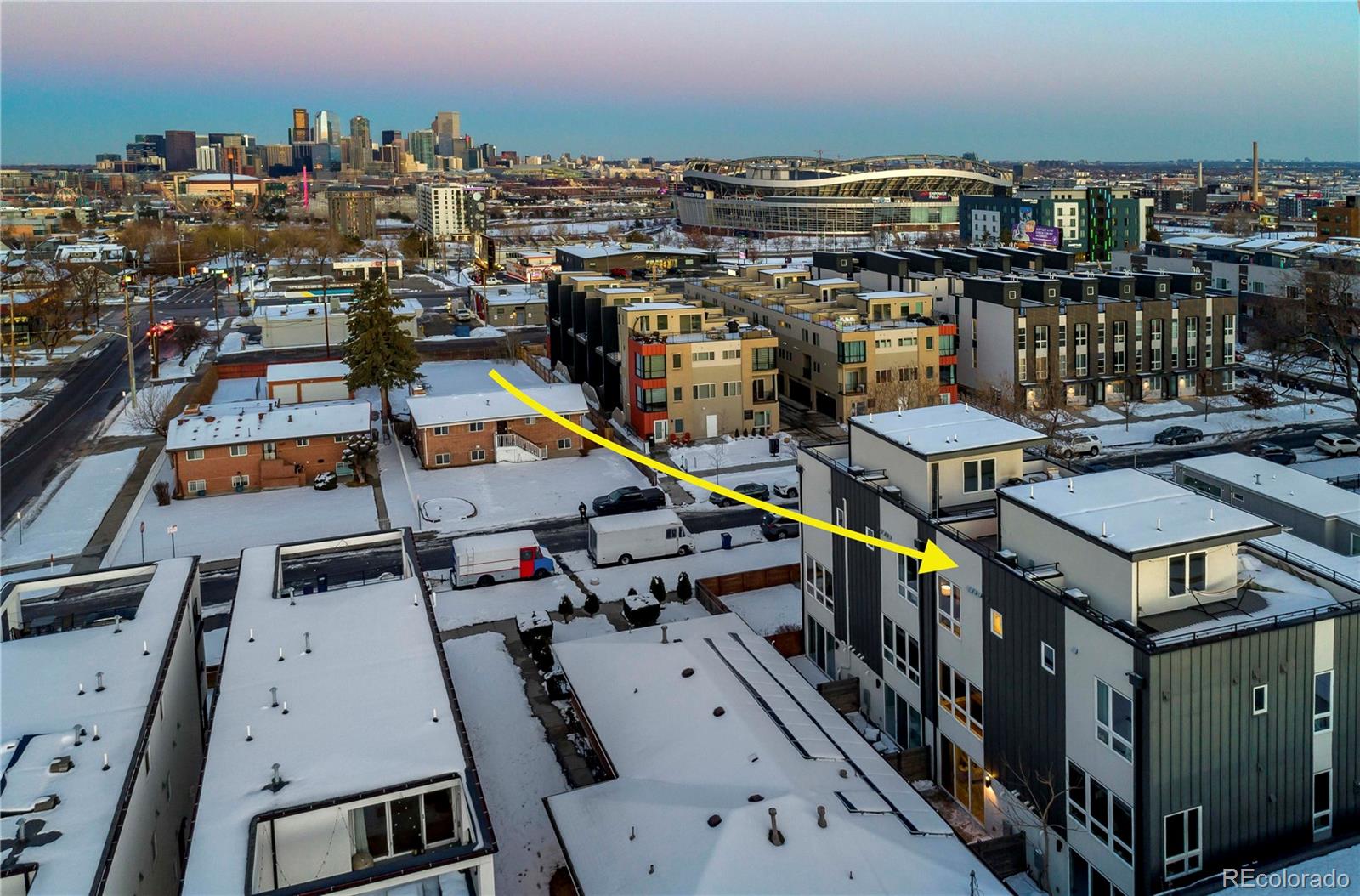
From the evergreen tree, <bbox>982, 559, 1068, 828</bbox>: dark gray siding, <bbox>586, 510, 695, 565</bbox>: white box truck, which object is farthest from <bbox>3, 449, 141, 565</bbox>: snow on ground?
<bbox>982, 559, 1068, 828</bbox>: dark gray siding

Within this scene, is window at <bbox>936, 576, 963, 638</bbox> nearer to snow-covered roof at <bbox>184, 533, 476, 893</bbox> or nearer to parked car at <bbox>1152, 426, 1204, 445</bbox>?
snow-covered roof at <bbox>184, 533, 476, 893</bbox>

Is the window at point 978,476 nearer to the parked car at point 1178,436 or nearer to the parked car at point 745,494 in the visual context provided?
the parked car at point 745,494

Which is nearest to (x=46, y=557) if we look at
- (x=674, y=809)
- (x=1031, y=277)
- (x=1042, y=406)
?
(x=674, y=809)

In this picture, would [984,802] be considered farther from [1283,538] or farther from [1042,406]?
[1042,406]

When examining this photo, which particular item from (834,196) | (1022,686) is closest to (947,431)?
(1022,686)

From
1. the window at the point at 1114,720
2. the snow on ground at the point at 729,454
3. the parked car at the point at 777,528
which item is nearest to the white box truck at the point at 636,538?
the parked car at the point at 777,528

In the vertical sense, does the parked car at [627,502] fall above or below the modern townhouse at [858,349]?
below

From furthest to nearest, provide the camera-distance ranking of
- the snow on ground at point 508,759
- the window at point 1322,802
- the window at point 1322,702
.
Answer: the snow on ground at point 508,759 → the window at point 1322,802 → the window at point 1322,702

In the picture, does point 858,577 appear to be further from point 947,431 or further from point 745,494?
point 745,494

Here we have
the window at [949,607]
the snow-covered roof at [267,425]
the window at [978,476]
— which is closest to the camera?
the window at [949,607]

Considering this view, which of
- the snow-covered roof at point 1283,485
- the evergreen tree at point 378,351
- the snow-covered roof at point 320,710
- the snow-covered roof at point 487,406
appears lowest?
the snow-covered roof at point 320,710
